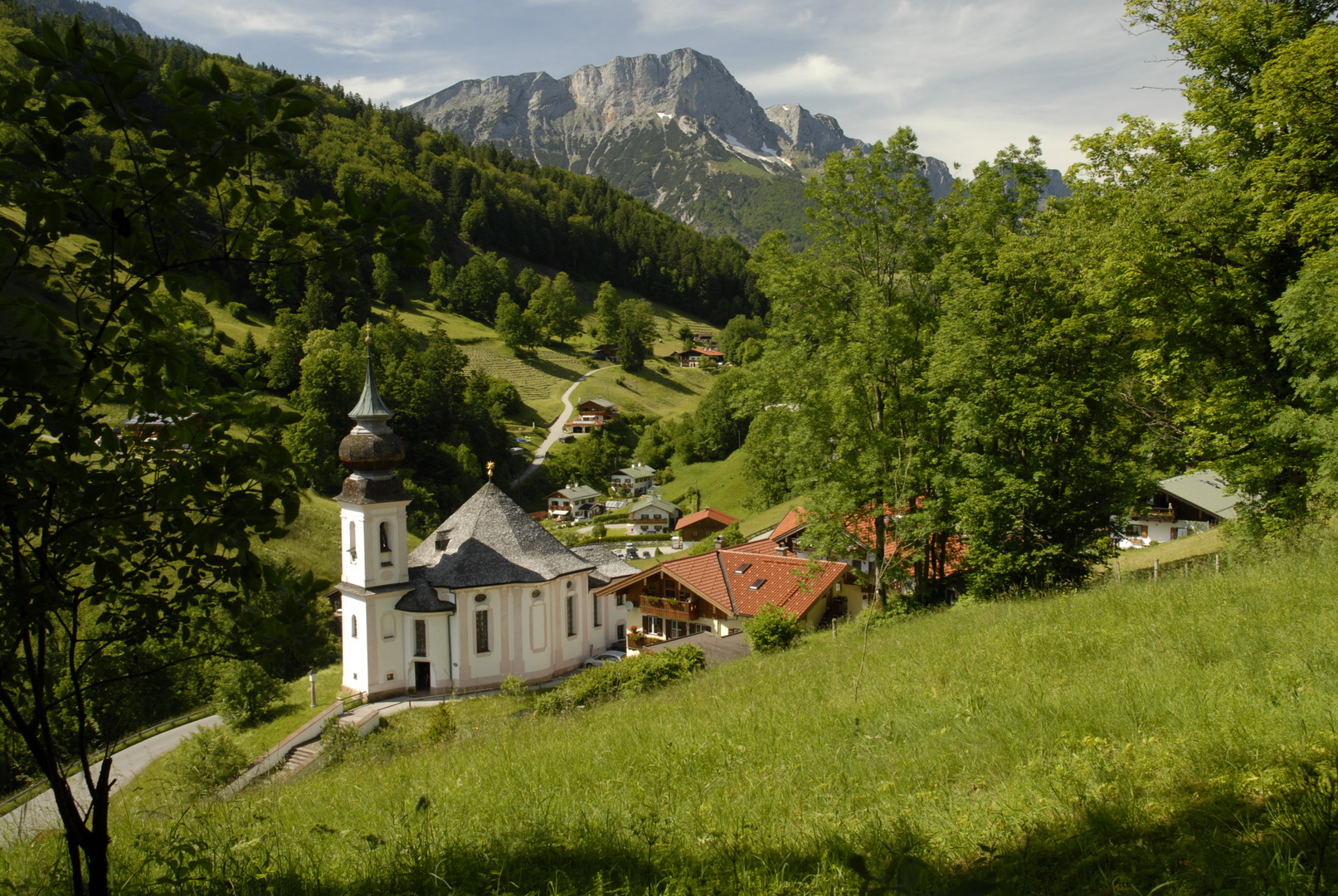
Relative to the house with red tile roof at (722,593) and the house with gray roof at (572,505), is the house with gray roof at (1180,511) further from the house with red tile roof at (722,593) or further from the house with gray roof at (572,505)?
the house with gray roof at (572,505)

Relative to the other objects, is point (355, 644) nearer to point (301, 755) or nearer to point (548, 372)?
point (301, 755)

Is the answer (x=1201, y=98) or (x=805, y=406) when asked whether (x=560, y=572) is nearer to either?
(x=805, y=406)

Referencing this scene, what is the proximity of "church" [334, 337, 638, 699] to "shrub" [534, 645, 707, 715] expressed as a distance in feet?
46.5

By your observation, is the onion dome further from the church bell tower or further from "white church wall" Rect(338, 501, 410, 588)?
"white church wall" Rect(338, 501, 410, 588)

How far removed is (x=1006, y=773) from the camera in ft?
17.5

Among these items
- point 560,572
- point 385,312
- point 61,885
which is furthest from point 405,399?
point 61,885

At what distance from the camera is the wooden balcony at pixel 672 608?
3155 centimetres

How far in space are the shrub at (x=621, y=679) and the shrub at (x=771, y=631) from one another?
11.4 feet

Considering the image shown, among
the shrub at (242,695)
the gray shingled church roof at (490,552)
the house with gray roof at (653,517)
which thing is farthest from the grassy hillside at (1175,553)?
the house with gray roof at (653,517)

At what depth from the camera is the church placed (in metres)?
29.1

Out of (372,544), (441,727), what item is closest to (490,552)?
(372,544)

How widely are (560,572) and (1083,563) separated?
19.7m

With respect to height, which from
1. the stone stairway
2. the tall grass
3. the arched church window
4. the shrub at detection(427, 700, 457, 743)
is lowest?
the stone stairway

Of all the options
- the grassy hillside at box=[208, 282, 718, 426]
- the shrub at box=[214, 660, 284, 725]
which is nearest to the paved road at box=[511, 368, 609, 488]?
the grassy hillside at box=[208, 282, 718, 426]
